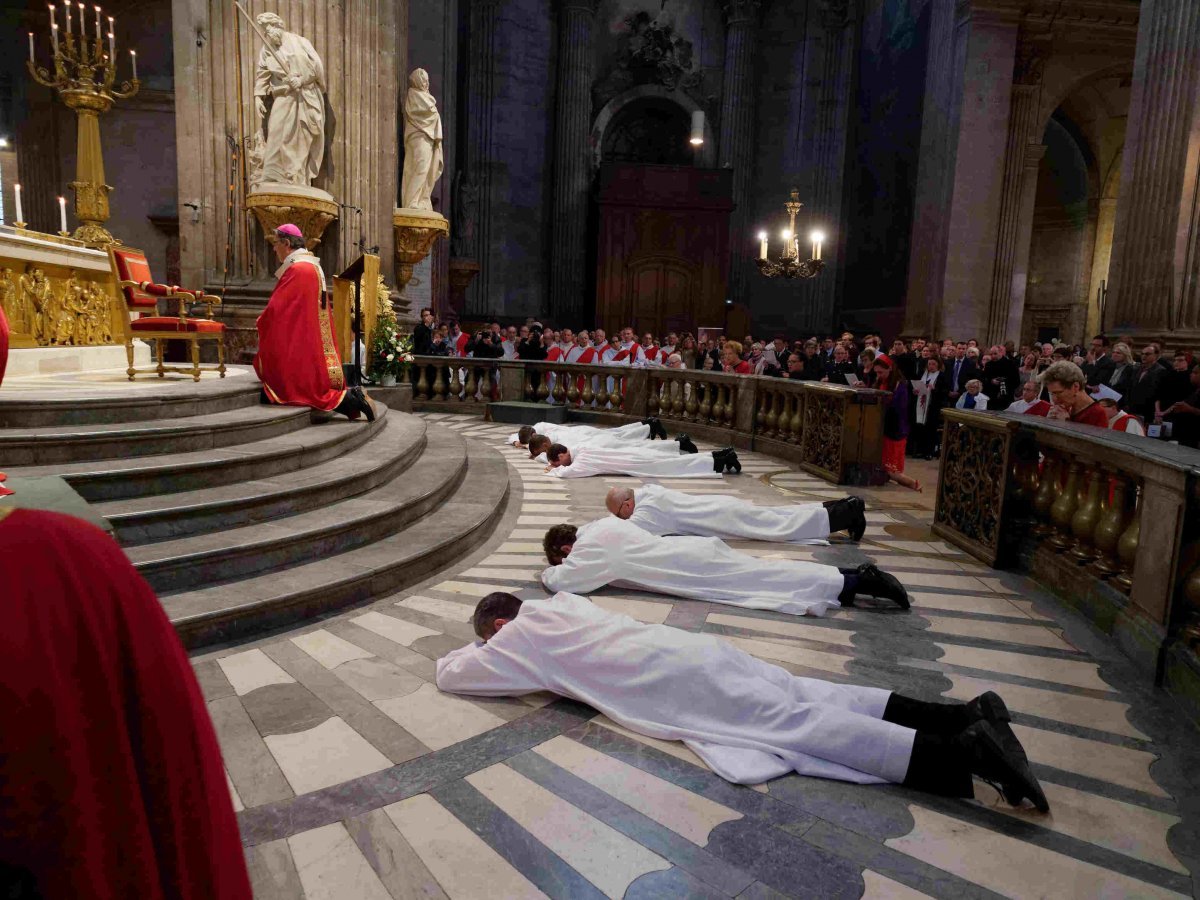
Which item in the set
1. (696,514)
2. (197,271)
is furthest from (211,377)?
(696,514)

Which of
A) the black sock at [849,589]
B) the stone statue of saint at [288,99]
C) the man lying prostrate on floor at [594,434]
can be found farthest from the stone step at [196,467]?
the stone statue of saint at [288,99]

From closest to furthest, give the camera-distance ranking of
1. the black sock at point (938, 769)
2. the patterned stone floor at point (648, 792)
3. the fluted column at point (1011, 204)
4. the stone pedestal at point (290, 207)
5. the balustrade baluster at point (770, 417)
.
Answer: the patterned stone floor at point (648, 792) < the black sock at point (938, 769) < the stone pedestal at point (290, 207) < the balustrade baluster at point (770, 417) < the fluted column at point (1011, 204)

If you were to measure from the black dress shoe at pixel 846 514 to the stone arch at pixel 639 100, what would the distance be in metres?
18.9

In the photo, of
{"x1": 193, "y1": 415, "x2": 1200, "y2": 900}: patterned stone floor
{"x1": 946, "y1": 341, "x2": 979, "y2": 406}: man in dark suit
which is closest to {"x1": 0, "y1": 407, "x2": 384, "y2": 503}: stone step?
{"x1": 193, "y1": 415, "x2": 1200, "y2": 900}: patterned stone floor

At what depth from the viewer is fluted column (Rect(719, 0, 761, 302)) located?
22.3 metres

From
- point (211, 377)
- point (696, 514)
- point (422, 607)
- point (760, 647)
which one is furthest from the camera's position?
point (211, 377)

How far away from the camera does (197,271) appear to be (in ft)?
34.9

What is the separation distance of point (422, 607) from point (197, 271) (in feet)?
27.2

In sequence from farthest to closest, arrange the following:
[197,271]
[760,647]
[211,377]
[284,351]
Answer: [197,271] → [211,377] → [284,351] → [760,647]

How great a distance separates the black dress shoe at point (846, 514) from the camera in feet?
19.5

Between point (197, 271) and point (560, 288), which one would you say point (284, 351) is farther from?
point (560, 288)

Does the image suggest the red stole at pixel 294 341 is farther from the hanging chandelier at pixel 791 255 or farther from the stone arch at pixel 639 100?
the stone arch at pixel 639 100

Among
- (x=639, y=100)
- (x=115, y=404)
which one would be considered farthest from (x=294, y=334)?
(x=639, y=100)

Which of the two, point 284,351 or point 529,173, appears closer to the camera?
point 284,351
